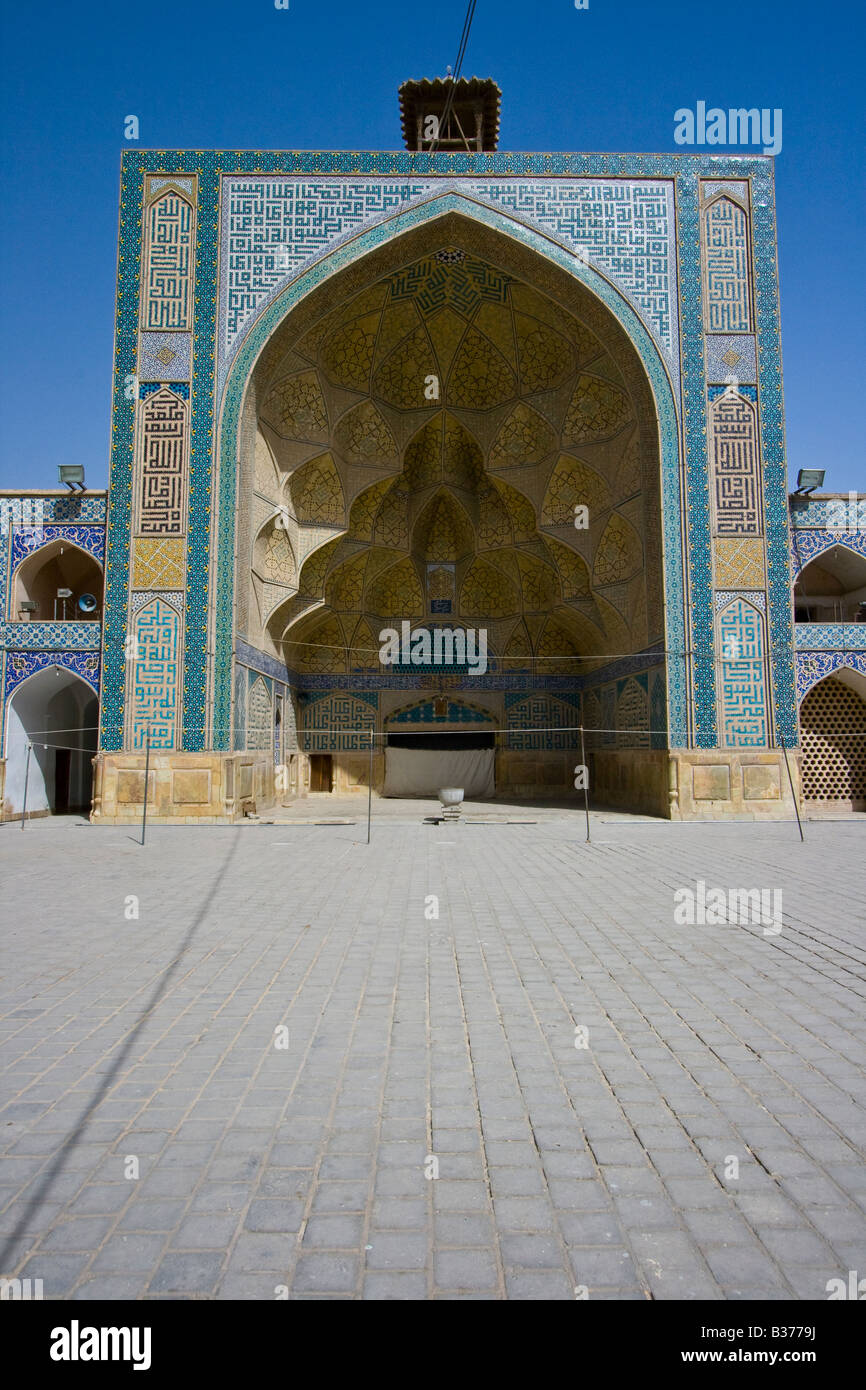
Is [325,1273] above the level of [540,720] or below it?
below

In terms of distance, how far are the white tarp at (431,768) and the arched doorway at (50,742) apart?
6.39 m

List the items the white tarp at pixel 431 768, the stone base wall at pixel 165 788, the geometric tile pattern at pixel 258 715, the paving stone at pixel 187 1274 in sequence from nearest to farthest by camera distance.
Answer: the paving stone at pixel 187 1274 < the stone base wall at pixel 165 788 < the geometric tile pattern at pixel 258 715 < the white tarp at pixel 431 768

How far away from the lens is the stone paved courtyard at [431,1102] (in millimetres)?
1702

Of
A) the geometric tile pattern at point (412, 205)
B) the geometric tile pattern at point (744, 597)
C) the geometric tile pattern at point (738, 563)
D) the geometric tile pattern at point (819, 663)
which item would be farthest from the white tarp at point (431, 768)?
the geometric tile pattern at point (412, 205)

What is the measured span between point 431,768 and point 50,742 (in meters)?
A: 7.97

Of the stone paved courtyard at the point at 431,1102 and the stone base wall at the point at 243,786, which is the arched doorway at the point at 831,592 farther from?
the stone paved courtyard at the point at 431,1102

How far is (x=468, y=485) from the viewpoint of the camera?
17656 millimetres

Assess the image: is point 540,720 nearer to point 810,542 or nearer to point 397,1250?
point 810,542

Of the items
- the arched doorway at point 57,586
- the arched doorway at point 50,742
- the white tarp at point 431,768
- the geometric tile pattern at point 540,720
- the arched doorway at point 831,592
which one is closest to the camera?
the arched doorway at point 57,586

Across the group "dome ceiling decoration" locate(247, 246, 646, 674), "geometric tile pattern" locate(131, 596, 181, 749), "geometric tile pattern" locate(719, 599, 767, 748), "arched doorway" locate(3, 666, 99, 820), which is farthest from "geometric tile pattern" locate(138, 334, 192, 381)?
"geometric tile pattern" locate(719, 599, 767, 748)

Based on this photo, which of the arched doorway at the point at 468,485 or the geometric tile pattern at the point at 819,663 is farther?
the arched doorway at the point at 468,485

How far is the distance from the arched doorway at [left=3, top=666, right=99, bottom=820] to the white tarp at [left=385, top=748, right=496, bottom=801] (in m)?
6.39

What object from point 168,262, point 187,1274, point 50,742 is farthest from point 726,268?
point 187,1274

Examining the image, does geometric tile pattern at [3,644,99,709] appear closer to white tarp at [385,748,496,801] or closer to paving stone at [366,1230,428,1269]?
white tarp at [385,748,496,801]
